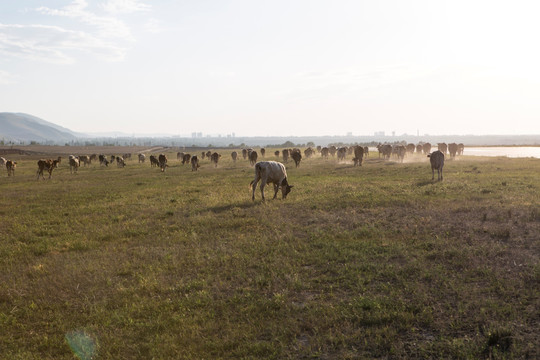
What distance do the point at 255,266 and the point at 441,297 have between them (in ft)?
14.2

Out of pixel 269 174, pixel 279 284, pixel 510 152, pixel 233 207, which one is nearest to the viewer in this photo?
pixel 279 284

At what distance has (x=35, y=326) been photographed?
21.7 feet

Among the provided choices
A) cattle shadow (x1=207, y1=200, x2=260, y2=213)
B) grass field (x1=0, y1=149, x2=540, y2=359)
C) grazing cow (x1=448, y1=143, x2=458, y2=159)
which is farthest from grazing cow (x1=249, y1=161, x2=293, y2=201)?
grazing cow (x1=448, y1=143, x2=458, y2=159)

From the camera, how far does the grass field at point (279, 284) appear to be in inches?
224

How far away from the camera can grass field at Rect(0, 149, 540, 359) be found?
568cm

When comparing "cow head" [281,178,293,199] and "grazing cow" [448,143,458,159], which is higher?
"grazing cow" [448,143,458,159]

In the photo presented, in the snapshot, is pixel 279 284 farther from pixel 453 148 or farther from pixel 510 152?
pixel 510 152

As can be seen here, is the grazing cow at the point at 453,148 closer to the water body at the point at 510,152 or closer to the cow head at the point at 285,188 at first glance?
the water body at the point at 510,152

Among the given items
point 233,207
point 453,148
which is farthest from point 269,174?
point 453,148

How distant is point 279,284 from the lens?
25.7ft

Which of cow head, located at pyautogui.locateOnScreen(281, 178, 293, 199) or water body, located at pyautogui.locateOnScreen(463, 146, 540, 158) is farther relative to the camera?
water body, located at pyautogui.locateOnScreen(463, 146, 540, 158)

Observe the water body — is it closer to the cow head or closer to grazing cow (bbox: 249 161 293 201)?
the cow head

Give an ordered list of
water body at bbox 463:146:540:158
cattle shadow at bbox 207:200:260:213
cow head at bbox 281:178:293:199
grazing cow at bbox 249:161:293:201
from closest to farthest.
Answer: cattle shadow at bbox 207:200:260:213 < grazing cow at bbox 249:161:293:201 < cow head at bbox 281:178:293:199 < water body at bbox 463:146:540:158

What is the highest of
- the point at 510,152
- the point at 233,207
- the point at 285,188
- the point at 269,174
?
the point at 510,152
